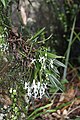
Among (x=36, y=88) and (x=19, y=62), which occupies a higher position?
(x=19, y=62)

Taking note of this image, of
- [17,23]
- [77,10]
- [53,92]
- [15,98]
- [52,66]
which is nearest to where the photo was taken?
[52,66]

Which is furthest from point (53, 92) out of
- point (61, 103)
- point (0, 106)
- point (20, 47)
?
point (20, 47)

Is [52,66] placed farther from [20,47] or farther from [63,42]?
[63,42]

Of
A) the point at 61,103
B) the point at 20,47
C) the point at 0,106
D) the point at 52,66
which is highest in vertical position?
the point at 20,47

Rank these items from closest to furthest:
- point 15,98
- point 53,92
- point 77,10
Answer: point 15,98 < point 53,92 < point 77,10

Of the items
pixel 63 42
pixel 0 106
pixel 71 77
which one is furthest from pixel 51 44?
pixel 0 106

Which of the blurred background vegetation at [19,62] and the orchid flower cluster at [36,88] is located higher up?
the blurred background vegetation at [19,62]

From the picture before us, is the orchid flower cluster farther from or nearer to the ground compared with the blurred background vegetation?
nearer to the ground

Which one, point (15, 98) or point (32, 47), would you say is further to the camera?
point (15, 98)

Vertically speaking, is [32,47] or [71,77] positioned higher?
[32,47]
